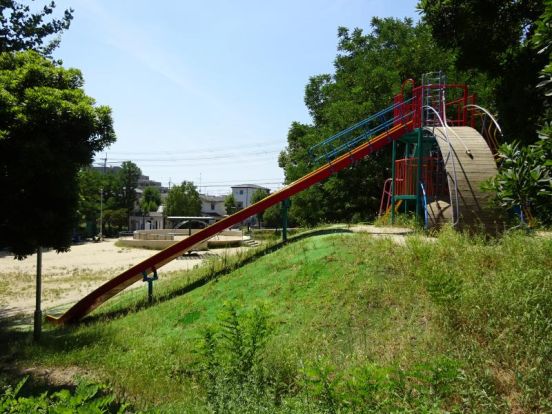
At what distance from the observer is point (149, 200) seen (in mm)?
84312

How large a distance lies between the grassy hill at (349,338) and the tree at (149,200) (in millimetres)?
72397

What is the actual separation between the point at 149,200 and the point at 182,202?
1824cm

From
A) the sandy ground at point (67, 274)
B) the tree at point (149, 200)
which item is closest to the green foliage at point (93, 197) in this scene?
the tree at point (149, 200)

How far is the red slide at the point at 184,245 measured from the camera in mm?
12500

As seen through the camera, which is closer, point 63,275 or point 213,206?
point 63,275

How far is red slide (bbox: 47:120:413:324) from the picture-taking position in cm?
1250

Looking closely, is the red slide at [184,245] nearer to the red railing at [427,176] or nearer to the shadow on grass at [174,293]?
the shadow on grass at [174,293]

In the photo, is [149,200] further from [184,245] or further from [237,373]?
[237,373]

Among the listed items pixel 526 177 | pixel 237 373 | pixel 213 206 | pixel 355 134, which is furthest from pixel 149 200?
pixel 526 177

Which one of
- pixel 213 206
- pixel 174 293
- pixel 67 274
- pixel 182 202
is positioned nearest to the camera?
pixel 174 293

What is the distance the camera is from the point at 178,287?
1250 cm

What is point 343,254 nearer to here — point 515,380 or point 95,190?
point 515,380

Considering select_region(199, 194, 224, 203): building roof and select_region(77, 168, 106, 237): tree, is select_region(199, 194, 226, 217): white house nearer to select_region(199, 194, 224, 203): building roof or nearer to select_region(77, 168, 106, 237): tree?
select_region(199, 194, 224, 203): building roof

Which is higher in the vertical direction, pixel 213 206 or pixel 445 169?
pixel 213 206
